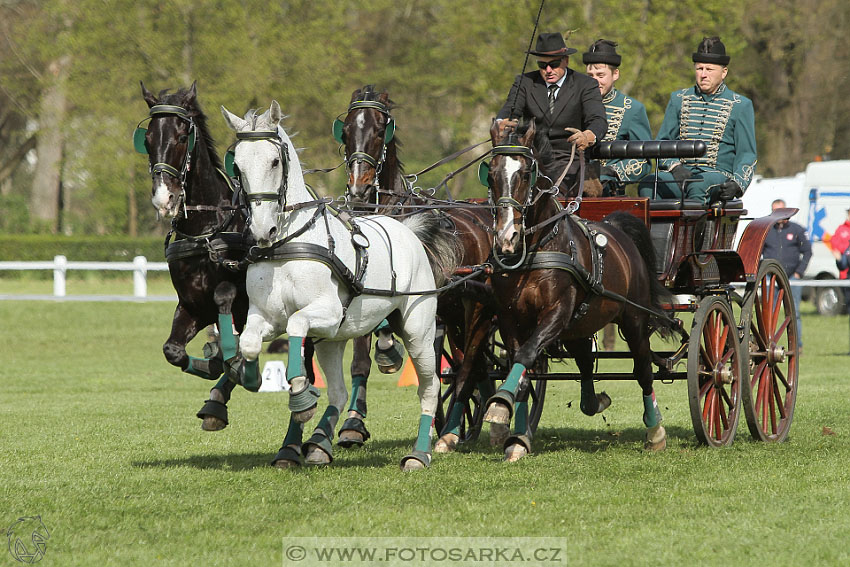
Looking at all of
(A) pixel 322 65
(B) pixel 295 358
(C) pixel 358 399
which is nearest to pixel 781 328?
(C) pixel 358 399

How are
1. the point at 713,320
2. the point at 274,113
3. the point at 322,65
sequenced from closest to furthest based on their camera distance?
the point at 274,113
the point at 713,320
the point at 322,65

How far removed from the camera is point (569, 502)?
638cm

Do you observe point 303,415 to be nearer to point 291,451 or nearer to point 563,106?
point 291,451

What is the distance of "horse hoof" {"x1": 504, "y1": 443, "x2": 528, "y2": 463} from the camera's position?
7777 millimetres

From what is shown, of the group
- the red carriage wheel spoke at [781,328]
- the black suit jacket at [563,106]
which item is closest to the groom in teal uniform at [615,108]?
the black suit jacket at [563,106]

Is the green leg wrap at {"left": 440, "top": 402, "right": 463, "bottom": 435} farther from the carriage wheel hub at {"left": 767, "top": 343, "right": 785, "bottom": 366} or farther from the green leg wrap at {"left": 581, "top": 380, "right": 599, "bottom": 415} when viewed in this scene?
the carriage wheel hub at {"left": 767, "top": 343, "right": 785, "bottom": 366}

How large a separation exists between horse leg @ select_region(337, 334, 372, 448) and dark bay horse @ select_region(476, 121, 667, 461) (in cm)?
98

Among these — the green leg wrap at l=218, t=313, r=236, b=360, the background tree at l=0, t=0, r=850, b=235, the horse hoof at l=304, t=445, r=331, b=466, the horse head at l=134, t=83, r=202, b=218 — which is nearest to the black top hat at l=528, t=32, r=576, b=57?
the horse head at l=134, t=83, r=202, b=218

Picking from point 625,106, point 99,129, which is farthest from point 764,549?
point 99,129

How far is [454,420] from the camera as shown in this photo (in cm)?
861

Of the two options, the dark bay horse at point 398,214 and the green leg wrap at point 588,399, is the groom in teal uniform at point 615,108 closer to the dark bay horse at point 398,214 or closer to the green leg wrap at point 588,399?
the dark bay horse at point 398,214

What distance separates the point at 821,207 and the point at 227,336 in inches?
783

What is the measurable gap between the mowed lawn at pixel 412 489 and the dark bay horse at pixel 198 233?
71cm

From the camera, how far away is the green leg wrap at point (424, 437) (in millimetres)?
7605
